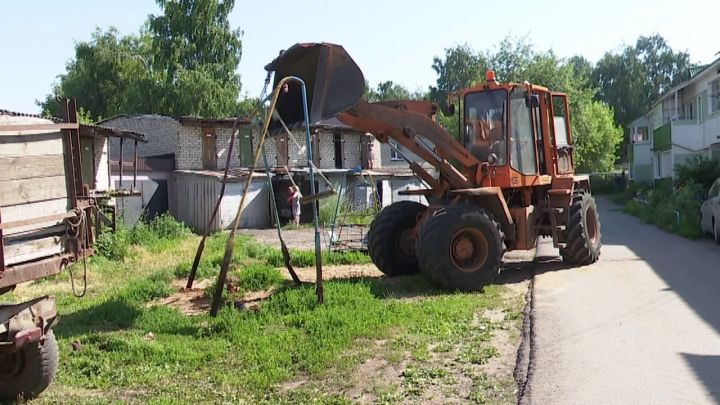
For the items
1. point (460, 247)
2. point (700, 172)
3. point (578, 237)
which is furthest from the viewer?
point (700, 172)

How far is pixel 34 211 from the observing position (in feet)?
17.4

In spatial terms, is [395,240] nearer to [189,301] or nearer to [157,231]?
[189,301]

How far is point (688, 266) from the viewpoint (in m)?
12.5

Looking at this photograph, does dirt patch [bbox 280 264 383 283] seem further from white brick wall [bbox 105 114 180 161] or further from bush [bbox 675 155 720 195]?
white brick wall [bbox 105 114 180 161]

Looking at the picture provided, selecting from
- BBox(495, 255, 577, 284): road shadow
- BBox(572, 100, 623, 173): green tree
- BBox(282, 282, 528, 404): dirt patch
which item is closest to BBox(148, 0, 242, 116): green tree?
BBox(572, 100, 623, 173): green tree

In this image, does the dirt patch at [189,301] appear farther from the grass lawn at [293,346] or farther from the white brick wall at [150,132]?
the white brick wall at [150,132]

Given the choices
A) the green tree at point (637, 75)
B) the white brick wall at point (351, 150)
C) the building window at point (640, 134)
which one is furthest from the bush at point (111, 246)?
the green tree at point (637, 75)

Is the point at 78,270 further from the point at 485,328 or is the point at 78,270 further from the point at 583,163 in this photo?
the point at 583,163

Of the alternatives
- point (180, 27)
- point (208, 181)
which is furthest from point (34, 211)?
point (180, 27)

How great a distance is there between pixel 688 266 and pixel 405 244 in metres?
5.20

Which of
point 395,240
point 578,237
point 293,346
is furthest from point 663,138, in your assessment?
point 293,346

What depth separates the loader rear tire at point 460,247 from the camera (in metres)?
10.0

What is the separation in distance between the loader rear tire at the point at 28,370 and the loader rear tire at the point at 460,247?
5.51 m

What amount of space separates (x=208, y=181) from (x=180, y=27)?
1583 cm
